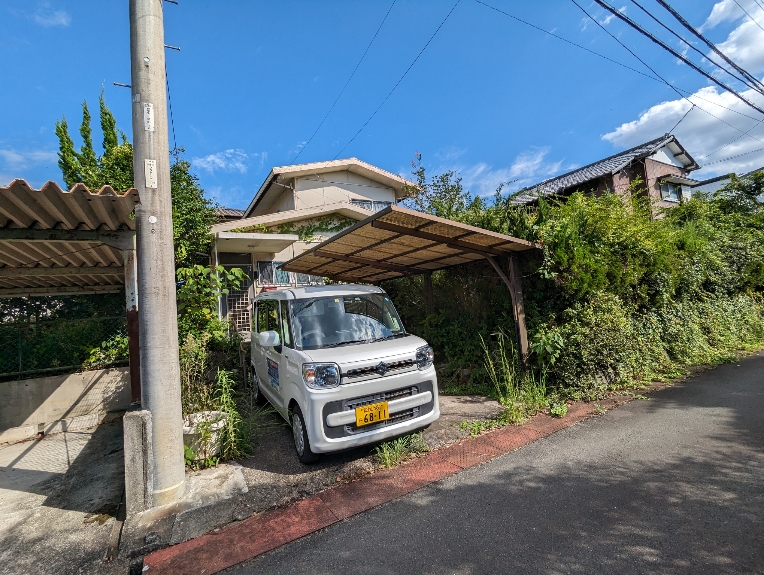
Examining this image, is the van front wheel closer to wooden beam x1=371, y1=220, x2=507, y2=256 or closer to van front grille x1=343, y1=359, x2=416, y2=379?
van front grille x1=343, y1=359, x2=416, y2=379

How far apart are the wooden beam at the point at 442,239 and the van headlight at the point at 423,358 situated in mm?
1536

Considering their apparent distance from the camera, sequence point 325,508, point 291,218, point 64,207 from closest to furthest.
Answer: point 325,508 → point 64,207 → point 291,218

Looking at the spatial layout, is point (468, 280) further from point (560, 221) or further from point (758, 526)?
point (758, 526)

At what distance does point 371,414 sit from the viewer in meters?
3.39

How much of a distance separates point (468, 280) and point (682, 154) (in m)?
19.3

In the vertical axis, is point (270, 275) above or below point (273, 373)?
above

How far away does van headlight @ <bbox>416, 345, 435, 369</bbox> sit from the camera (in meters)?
3.77

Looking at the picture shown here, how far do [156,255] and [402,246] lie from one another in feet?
10.8

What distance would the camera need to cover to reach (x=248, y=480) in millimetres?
3354

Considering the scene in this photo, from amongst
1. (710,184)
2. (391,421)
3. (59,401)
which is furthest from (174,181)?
(710,184)

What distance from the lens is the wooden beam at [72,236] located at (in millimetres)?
3369

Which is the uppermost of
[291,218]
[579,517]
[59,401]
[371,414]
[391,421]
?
[291,218]

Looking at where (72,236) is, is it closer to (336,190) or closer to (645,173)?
(336,190)

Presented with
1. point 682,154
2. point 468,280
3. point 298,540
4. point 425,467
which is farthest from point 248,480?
point 682,154
